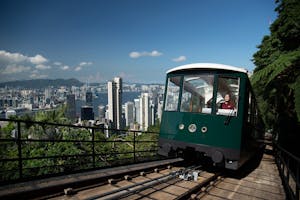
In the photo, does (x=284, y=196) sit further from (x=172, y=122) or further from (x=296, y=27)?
(x=296, y=27)

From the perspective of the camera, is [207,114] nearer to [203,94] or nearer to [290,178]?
[203,94]

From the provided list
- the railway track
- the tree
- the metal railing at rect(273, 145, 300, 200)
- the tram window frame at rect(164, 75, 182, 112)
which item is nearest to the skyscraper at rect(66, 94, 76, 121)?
the tram window frame at rect(164, 75, 182, 112)

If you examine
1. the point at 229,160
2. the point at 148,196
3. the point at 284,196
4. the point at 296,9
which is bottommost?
the point at 284,196

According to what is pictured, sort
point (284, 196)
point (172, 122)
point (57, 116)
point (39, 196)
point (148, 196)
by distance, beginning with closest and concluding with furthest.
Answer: point (39, 196)
point (148, 196)
point (284, 196)
point (172, 122)
point (57, 116)

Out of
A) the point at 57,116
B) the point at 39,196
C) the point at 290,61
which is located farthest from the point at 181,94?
the point at 57,116

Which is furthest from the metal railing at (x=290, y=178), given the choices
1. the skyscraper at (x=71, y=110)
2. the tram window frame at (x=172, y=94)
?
the skyscraper at (x=71, y=110)

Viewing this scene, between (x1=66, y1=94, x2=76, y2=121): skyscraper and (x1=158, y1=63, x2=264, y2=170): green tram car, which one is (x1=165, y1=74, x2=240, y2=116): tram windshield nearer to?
(x1=158, y1=63, x2=264, y2=170): green tram car

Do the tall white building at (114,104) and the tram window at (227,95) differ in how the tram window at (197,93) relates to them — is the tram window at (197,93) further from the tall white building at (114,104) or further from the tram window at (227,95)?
the tall white building at (114,104)
